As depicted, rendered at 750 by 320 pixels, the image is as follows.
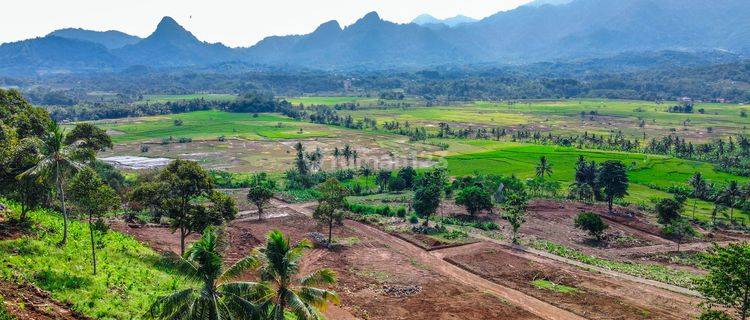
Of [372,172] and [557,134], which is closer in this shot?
[372,172]

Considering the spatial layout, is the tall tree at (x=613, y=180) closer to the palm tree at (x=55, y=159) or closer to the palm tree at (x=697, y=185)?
the palm tree at (x=697, y=185)

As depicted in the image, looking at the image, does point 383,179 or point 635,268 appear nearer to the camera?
point 635,268

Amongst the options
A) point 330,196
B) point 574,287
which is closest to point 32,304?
point 330,196

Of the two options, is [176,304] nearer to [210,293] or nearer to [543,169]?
[210,293]

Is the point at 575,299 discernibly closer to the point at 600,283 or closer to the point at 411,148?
the point at 600,283

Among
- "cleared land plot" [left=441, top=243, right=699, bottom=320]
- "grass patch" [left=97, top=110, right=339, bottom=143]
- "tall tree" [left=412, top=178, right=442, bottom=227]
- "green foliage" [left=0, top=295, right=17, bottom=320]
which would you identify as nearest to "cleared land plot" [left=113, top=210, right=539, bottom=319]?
"cleared land plot" [left=441, top=243, right=699, bottom=320]

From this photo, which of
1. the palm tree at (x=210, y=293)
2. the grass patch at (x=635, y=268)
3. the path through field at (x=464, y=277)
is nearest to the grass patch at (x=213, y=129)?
the path through field at (x=464, y=277)

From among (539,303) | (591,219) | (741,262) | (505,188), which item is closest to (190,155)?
(505,188)
